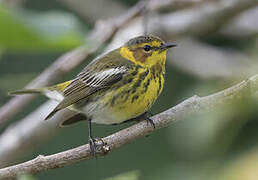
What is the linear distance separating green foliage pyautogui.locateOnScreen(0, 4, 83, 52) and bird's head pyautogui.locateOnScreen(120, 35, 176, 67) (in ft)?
7.65

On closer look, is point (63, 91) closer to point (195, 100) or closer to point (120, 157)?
point (195, 100)

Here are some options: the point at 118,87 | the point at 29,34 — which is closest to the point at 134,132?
the point at 118,87

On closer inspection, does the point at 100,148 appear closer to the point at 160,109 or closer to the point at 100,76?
the point at 100,76

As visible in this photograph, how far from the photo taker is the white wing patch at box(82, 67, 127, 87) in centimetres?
321

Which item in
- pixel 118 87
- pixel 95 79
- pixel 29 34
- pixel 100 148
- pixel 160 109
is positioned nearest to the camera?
pixel 29 34

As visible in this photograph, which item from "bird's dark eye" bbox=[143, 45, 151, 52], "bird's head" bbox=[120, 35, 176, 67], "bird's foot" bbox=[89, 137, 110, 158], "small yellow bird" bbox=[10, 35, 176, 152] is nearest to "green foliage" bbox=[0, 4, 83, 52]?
"bird's foot" bbox=[89, 137, 110, 158]

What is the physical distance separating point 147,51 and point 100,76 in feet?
1.42

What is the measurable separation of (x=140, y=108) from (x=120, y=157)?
9.50ft

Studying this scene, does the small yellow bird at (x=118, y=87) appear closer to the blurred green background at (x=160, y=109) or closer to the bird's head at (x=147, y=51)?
the bird's head at (x=147, y=51)

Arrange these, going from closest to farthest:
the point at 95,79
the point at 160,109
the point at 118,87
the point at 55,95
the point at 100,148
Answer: the point at 100,148, the point at 118,87, the point at 95,79, the point at 55,95, the point at 160,109

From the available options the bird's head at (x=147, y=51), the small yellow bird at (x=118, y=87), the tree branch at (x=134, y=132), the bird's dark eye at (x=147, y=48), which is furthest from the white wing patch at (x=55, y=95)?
the tree branch at (x=134, y=132)

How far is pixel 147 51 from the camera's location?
3.32 metres

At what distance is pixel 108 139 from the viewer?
7.86ft

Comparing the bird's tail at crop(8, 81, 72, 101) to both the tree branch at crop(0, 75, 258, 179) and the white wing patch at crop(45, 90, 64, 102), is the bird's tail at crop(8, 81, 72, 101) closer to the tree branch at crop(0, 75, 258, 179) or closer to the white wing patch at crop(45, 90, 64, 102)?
the white wing patch at crop(45, 90, 64, 102)
